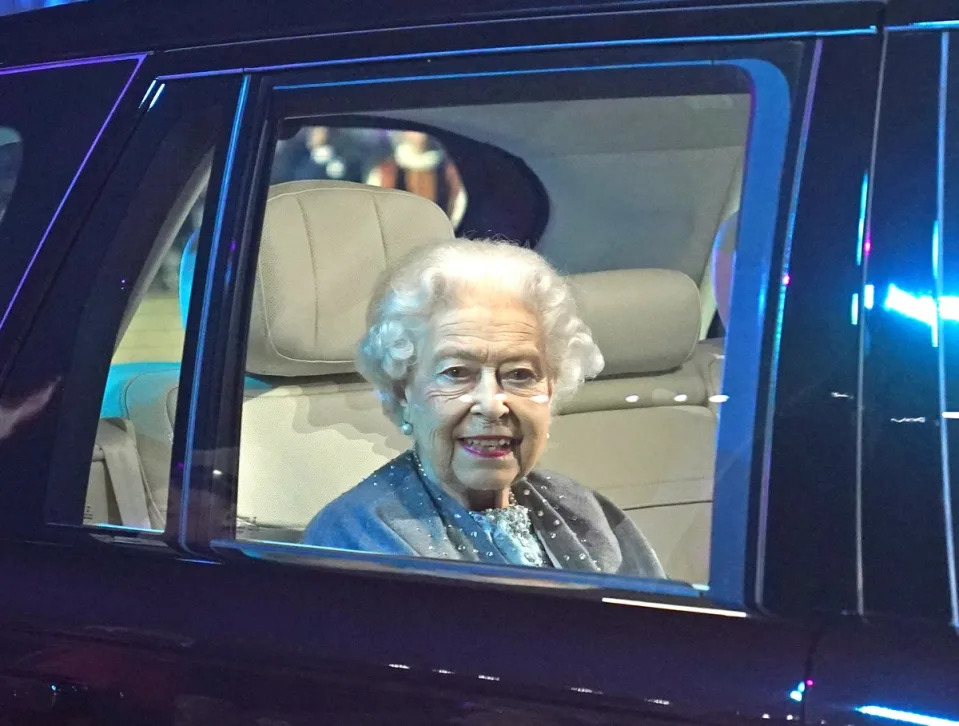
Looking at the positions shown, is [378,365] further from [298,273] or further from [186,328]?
[186,328]

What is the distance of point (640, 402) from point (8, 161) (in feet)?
4.14

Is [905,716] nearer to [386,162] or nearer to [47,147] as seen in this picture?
[47,147]

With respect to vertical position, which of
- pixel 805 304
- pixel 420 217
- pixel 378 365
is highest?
pixel 420 217

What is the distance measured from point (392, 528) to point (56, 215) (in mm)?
641

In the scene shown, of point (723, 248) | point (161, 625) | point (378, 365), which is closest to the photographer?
point (161, 625)

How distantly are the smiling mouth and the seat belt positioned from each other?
0.52m

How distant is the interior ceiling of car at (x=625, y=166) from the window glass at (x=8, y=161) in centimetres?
53

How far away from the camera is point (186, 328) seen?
4.57ft

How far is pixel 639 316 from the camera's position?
2131 mm

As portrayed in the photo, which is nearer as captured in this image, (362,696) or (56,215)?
(362,696)

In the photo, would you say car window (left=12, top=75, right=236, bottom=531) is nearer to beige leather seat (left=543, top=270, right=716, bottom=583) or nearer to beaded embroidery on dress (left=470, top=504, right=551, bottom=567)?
beaded embroidery on dress (left=470, top=504, right=551, bottom=567)

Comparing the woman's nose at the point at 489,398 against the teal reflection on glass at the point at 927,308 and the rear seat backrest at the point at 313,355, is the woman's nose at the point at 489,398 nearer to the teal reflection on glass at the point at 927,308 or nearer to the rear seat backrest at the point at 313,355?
the rear seat backrest at the point at 313,355

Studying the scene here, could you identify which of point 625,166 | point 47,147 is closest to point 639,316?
point 625,166

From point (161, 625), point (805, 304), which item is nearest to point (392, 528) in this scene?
point (161, 625)
